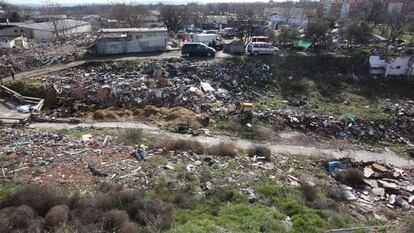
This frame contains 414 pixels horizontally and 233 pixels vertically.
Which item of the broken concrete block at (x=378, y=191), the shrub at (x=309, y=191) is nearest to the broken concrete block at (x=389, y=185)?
the broken concrete block at (x=378, y=191)

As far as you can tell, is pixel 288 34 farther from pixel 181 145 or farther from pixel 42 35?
pixel 42 35

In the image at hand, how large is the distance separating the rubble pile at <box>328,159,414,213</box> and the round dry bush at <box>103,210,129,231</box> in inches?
297

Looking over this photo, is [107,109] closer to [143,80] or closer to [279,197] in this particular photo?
[143,80]

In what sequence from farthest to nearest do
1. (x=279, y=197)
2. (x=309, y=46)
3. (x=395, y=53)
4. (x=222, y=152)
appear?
(x=309, y=46), (x=395, y=53), (x=222, y=152), (x=279, y=197)

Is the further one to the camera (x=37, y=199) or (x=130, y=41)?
(x=130, y=41)

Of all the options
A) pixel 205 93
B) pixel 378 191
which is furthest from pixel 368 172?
pixel 205 93

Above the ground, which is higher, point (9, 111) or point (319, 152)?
point (9, 111)

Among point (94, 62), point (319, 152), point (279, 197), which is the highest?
point (94, 62)

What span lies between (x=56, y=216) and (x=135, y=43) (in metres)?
23.0

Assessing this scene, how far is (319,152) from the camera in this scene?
53.3 feet

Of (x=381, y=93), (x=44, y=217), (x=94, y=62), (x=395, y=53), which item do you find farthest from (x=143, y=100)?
(x=395, y=53)

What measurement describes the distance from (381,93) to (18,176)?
24964 millimetres

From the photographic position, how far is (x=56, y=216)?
27.5 feet

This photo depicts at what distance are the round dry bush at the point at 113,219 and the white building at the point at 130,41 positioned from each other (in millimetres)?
22497
